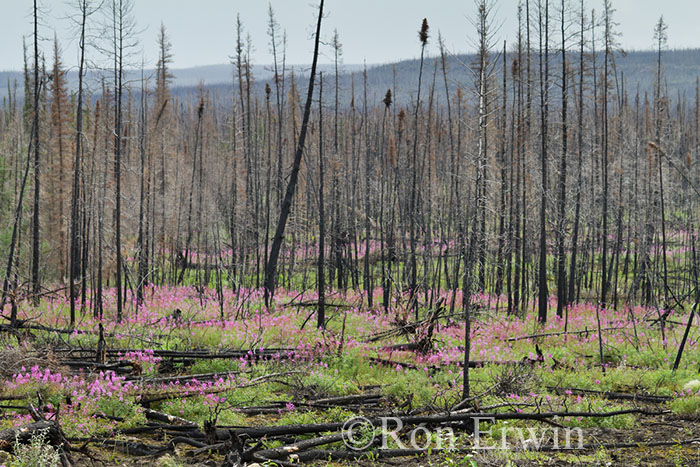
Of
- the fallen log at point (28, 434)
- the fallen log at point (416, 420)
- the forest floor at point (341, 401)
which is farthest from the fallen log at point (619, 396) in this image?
the fallen log at point (28, 434)

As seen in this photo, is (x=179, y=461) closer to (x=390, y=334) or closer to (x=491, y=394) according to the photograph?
(x=491, y=394)

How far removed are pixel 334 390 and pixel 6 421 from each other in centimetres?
433

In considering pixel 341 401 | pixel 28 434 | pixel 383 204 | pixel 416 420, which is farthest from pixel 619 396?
pixel 383 204

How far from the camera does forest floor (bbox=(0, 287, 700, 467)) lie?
18.4ft

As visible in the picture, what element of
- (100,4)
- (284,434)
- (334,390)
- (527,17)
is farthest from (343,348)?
(527,17)

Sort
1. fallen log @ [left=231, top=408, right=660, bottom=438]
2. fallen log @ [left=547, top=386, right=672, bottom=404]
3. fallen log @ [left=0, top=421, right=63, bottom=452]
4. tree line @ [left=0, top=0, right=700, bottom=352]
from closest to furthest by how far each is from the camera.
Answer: fallen log @ [left=0, top=421, right=63, bottom=452], fallen log @ [left=231, top=408, right=660, bottom=438], fallen log @ [left=547, top=386, right=672, bottom=404], tree line @ [left=0, top=0, right=700, bottom=352]

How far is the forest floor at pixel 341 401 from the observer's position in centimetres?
559

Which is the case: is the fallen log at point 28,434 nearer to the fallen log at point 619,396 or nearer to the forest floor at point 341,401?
the forest floor at point 341,401

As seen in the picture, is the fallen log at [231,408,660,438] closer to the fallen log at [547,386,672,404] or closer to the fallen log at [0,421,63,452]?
the fallen log at [547,386,672,404]

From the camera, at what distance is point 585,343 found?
12906 millimetres

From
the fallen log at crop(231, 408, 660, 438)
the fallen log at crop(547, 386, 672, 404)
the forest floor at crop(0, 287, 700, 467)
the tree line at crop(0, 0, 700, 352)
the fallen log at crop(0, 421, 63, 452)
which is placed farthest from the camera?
the tree line at crop(0, 0, 700, 352)

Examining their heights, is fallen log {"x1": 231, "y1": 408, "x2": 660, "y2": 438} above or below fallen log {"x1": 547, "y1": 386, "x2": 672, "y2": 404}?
above

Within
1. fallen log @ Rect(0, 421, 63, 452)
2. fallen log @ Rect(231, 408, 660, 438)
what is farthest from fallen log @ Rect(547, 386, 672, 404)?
fallen log @ Rect(0, 421, 63, 452)

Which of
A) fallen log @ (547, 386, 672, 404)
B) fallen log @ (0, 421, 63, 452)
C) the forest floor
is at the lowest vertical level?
fallen log @ (547, 386, 672, 404)
